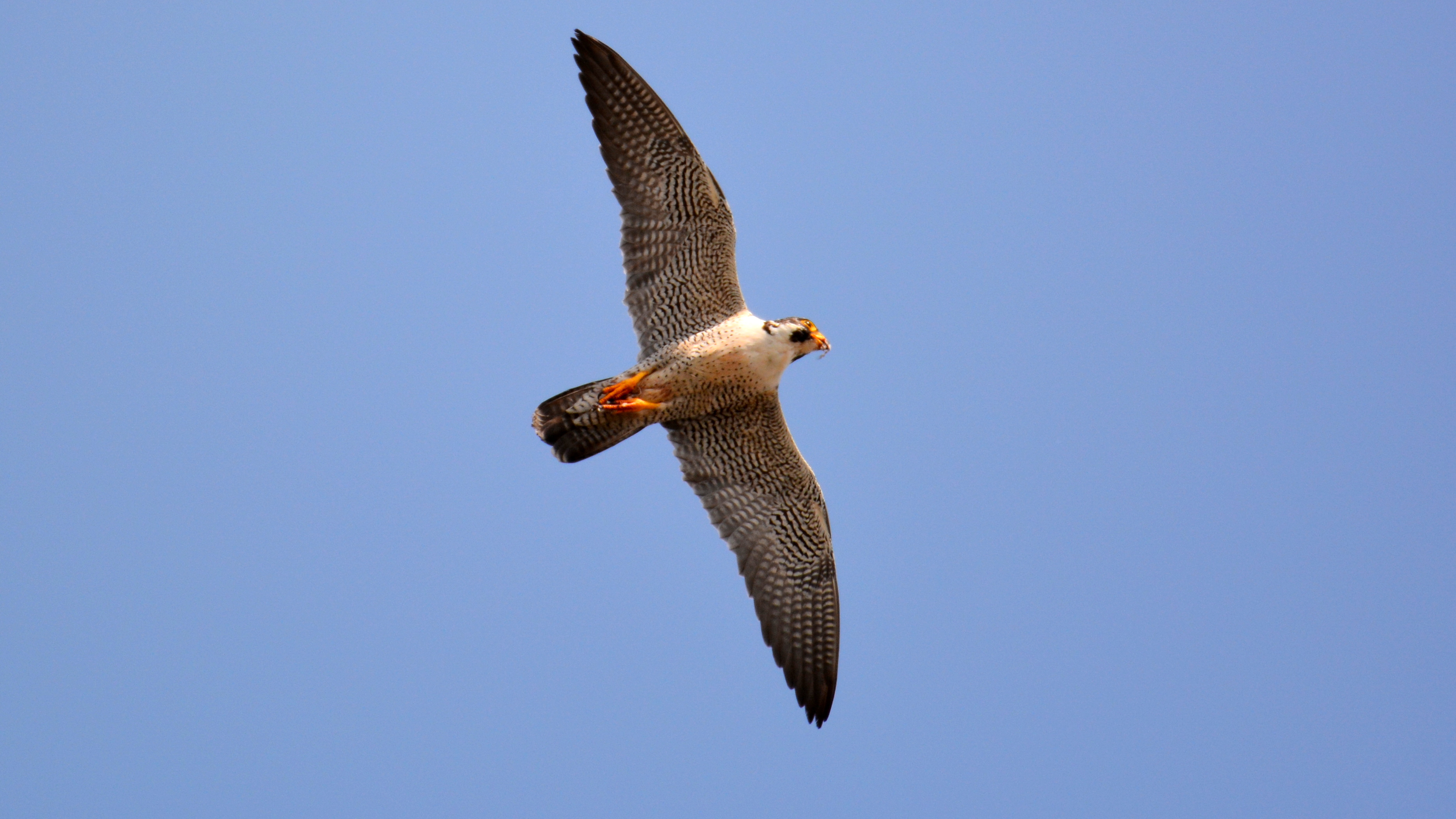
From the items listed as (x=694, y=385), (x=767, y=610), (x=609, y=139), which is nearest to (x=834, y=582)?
(x=767, y=610)

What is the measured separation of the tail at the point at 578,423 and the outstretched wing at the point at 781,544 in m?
0.64

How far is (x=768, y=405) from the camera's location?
359 inches

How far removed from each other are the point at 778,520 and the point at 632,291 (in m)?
2.22

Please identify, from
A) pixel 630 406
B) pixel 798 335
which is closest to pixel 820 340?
pixel 798 335

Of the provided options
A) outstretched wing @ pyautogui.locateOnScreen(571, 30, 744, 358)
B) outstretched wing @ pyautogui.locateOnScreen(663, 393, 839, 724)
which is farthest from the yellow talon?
outstretched wing @ pyautogui.locateOnScreen(663, 393, 839, 724)

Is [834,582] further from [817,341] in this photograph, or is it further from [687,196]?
[687,196]

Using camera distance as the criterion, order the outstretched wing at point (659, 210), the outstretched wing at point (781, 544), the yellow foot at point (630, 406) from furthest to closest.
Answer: the outstretched wing at point (781, 544)
the yellow foot at point (630, 406)
the outstretched wing at point (659, 210)

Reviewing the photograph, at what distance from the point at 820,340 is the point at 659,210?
1550 mm

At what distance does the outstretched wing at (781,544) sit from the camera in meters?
9.42

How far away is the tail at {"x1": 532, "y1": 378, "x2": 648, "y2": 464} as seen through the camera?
29.0ft

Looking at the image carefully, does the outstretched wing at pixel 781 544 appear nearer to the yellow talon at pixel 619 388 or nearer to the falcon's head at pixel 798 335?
the yellow talon at pixel 619 388

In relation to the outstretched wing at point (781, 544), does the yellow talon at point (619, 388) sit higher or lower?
higher

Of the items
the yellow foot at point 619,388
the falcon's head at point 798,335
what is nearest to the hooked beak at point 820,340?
the falcon's head at point 798,335

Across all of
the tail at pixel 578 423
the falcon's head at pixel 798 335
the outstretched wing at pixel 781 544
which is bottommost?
the outstretched wing at pixel 781 544
